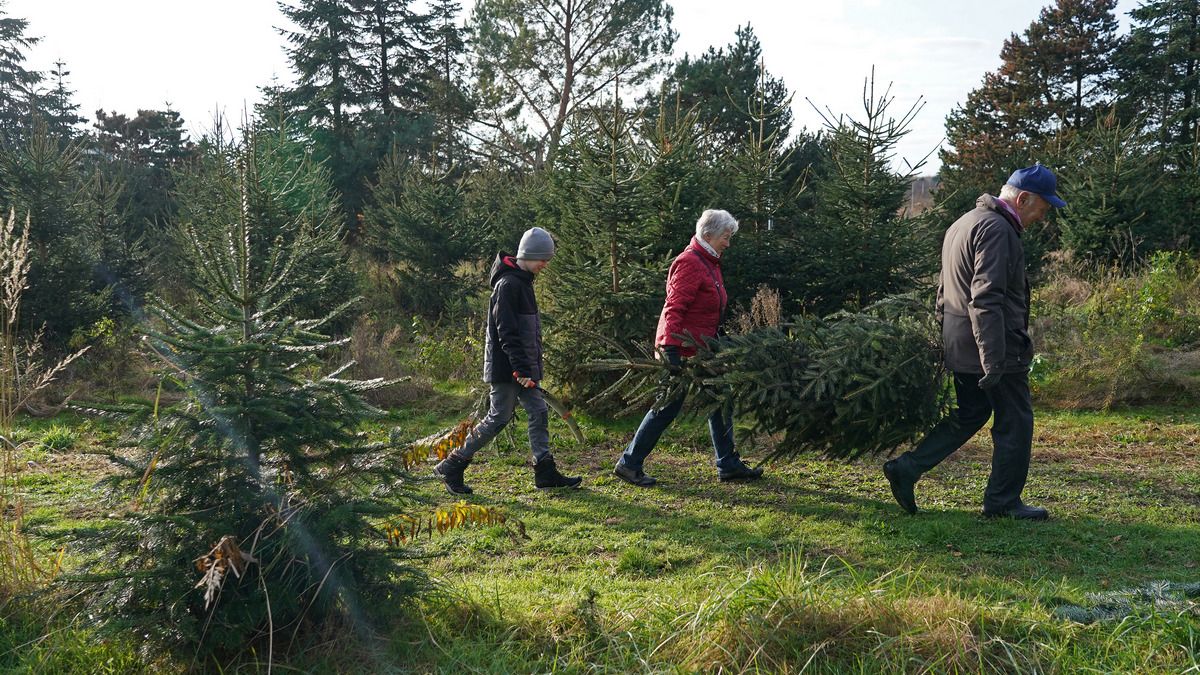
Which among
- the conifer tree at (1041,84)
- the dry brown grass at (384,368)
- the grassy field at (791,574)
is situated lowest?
the grassy field at (791,574)

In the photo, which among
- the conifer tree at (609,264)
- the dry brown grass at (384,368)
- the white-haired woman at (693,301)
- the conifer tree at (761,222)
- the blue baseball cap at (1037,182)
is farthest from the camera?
the dry brown grass at (384,368)

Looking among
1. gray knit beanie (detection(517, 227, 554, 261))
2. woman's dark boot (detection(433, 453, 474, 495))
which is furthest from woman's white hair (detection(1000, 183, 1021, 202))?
woman's dark boot (detection(433, 453, 474, 495))

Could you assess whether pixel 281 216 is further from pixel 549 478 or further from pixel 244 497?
pixel 244 497

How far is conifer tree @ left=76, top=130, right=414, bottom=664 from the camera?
3268 mm

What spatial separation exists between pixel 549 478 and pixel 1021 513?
3.24 metres

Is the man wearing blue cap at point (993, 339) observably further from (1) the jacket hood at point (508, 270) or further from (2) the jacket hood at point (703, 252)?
(1) the jacket hood at point (508, 270)

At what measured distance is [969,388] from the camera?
5398 millimetres

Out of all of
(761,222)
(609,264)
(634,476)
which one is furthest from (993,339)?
(761,222)

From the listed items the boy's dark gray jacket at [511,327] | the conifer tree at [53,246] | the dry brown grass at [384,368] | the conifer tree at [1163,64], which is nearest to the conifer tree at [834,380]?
the boy's dark gray jacket at [511,327]

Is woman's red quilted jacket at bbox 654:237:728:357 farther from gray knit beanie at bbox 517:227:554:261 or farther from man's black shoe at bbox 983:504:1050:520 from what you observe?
man's black shoe at bbox 983:504:1050:520

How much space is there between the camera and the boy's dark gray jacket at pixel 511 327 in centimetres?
637

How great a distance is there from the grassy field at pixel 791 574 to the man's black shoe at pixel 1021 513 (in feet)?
0.30

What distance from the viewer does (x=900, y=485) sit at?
5469 mm

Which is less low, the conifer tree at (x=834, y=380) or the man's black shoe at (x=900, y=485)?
the conifer tree at (x=834, y=380)
